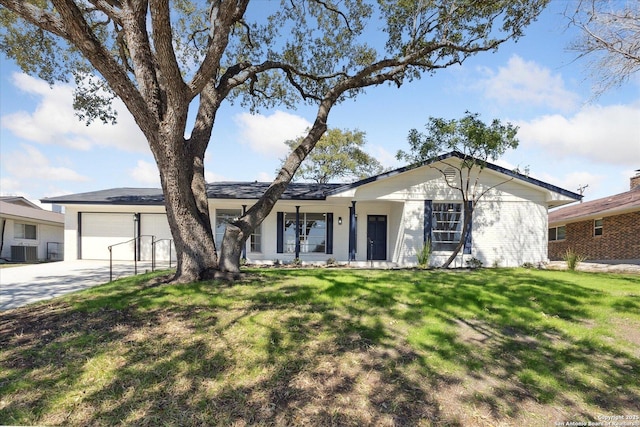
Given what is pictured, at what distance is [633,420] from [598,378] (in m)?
0.64

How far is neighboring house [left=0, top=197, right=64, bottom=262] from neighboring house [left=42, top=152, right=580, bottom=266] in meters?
4.60

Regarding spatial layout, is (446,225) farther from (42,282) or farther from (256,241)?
(42,282)

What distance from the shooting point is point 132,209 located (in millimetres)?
14500

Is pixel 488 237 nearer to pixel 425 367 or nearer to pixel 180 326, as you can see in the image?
pixel 425 367

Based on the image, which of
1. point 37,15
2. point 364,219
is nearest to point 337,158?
point 364,219

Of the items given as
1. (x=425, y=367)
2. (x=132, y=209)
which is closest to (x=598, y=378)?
(x=425, y=367)

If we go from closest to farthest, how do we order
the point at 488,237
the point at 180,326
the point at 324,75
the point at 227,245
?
the point at 180,326 < the point at 227,245 < the point at 324,75 < the point at 488,237

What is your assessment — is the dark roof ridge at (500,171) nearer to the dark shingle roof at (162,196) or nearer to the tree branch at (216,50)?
the dark shingle roof at (162,196)

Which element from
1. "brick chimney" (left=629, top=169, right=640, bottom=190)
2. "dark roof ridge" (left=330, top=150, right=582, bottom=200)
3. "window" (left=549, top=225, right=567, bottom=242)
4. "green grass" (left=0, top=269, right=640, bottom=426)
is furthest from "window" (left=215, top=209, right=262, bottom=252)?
"brick chimney" (left=629, top=169, right=640, bottom=190)

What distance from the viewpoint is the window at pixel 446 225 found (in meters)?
12.7

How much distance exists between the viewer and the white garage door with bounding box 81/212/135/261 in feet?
48.1

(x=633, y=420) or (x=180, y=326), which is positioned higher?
(x=180, y=326)

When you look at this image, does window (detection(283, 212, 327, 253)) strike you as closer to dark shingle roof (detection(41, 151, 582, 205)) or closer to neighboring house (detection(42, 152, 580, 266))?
neighboring house (detection(42, 152, 580, 266))

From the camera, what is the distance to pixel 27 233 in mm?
18172
